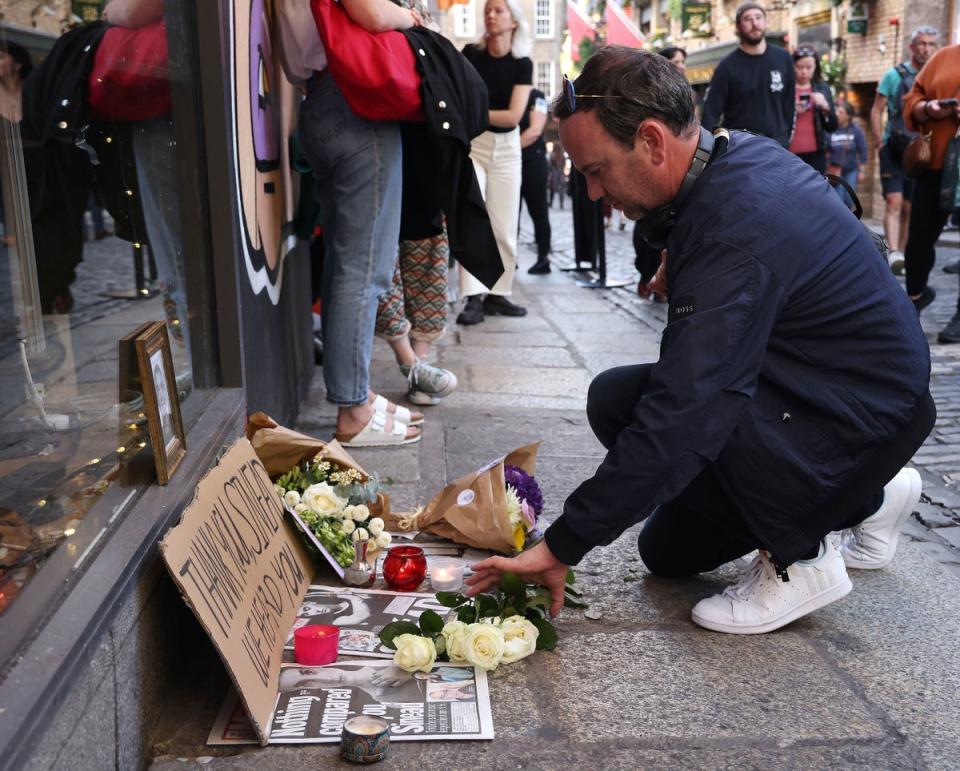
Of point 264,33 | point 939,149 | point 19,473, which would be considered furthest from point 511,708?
point 939,149

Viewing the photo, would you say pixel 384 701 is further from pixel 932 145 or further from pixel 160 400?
pixel 932 145

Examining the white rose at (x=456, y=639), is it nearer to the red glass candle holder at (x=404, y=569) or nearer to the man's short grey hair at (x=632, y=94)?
the red glass candle holder at (x=404, y=569)

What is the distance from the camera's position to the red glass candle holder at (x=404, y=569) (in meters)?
2.72

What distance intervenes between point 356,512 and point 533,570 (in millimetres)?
629

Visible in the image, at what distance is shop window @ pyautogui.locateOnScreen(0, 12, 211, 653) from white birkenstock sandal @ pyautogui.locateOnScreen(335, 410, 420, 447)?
1.41m

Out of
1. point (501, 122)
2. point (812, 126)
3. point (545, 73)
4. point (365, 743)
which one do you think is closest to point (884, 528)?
point (365, 743)

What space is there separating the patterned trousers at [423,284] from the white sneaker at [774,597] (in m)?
2.45

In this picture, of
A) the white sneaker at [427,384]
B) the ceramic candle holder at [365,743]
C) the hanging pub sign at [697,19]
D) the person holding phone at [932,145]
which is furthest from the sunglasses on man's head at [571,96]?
the hanging pub sign at [697,19]

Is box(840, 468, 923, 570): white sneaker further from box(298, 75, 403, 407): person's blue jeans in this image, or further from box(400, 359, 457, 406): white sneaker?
box(400, 359, 457, 406): white sneaker

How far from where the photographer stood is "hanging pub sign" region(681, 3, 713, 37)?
27.5m

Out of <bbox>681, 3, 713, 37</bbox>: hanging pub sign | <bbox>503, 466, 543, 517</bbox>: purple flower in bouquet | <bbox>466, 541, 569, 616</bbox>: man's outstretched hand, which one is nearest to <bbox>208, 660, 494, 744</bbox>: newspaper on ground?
<bbox>466, 541, 569, 616</bbox>: man's outstretched hand

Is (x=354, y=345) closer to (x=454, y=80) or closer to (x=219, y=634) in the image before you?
(x=454, y=80)

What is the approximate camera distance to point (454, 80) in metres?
3.73

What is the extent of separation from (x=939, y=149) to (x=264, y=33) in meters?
4.15
